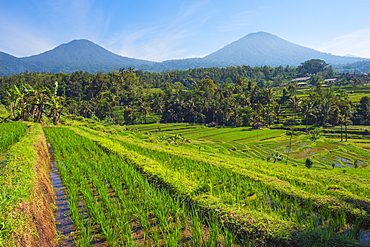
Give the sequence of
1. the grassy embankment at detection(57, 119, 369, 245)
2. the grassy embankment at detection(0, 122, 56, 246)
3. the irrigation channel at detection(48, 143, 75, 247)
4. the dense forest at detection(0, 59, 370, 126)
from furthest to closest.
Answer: the dense forest at detection(0, 59, 370, 126), the irrigation channel at detection(48, 143, 75, 247), the grassy embankment at detection(57, 119, 369, 245), the grassy embankment at detection(0, 122, 56, 246)

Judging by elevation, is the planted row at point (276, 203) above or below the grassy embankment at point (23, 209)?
below

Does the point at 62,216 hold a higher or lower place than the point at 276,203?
higher

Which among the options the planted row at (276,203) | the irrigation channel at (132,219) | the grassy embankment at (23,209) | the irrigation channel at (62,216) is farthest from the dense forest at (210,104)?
the planted row at (276,203)

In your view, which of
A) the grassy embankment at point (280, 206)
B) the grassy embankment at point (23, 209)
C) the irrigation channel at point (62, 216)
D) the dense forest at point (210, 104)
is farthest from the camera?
the dense forest at point (210, 104)

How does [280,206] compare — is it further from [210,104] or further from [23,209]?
[210,104]

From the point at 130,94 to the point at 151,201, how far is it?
287 ft

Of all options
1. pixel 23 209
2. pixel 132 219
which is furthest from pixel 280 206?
pixel 23 209

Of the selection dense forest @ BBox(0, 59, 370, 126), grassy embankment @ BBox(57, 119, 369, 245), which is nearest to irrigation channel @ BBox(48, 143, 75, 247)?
grassy embankment @ BBox(57, 119, 369, 245)

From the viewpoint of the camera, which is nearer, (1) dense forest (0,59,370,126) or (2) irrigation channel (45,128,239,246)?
(2) irrigation channel (45,128,239,246)

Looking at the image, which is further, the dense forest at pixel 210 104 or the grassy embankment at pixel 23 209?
the dense forest at pixel 210 104

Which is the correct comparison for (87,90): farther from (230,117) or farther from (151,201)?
(151,201)

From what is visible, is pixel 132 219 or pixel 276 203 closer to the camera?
pixel 132 219

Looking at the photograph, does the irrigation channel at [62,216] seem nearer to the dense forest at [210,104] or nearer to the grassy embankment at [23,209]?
the grassy embankment at [23,209]

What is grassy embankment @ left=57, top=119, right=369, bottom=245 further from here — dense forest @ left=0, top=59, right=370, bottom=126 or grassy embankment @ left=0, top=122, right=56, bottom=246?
dense forest @ left=0, top=59, right=370, bottom=126
